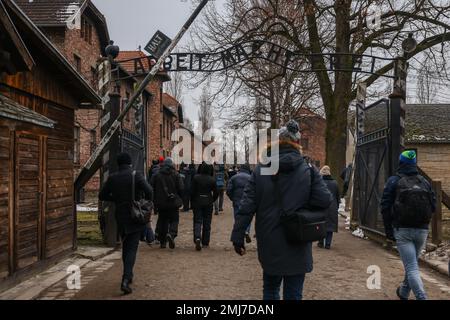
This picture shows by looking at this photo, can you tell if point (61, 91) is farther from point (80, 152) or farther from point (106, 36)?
point (106, 36)

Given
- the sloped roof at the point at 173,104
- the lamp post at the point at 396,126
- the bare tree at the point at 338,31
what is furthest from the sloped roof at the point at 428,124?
the sloped roof at the point at 173,104

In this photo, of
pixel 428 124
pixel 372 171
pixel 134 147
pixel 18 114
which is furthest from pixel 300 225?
pixel 428 124

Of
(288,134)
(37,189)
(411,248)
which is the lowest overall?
(411,248)

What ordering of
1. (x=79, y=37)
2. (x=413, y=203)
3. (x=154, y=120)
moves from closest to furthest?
(x=413, y=203) → (x=79, y=37) → (x=154, y=120)

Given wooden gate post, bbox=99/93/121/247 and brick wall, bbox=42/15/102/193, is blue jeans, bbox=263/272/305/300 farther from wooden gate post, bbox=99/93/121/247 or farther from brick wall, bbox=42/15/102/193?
brick wall, bbox=42/15/102/193

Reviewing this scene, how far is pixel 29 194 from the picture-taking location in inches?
345

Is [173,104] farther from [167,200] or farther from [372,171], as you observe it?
[167,200]

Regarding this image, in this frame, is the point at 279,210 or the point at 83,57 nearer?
the point at 279,210

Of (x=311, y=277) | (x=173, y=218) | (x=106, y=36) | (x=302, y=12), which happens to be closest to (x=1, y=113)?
(x=311, y=277)

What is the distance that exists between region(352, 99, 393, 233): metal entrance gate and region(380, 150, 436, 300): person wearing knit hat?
5516mm

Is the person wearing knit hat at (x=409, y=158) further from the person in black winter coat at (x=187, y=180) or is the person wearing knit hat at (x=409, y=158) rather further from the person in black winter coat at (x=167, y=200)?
the person in black winter coat at (x=187, y=180)

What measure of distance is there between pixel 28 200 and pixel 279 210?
4839 millimetres

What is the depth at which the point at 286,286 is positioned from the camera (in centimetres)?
538

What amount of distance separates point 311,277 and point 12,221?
4.52 metres
